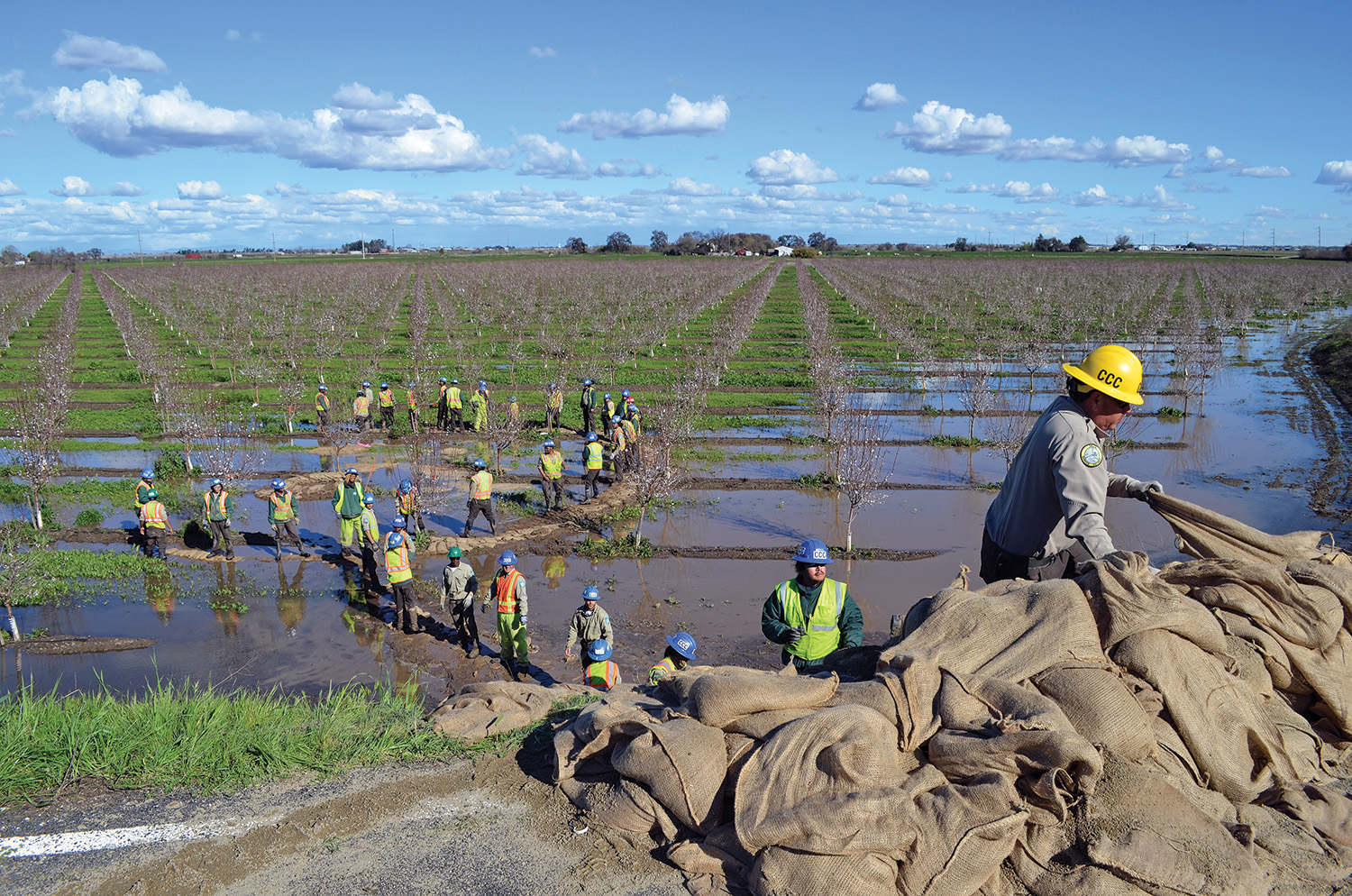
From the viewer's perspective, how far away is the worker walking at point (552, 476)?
15.8 meters

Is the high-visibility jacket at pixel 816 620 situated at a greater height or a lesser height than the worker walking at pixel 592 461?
greater

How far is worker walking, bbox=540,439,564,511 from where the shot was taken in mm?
15789

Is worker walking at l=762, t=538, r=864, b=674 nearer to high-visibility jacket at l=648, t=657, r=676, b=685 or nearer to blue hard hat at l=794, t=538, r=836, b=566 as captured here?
blue hard hat at l=794, t=538, r=836, b=566

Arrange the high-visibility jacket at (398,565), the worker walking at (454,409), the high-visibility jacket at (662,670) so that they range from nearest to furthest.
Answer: the high-visibility jacket at (662,670), the high-visibility jacket at (398,565), the worker walking at (454,409)

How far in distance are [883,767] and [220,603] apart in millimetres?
11249

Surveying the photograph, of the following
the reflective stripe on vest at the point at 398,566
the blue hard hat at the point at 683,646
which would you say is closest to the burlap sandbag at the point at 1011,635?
the blue hard hat at the point at 683,646

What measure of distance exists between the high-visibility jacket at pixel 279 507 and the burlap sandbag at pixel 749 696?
11.3 meters

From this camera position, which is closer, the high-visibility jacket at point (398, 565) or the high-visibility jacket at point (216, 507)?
the high-visibility jacket at point (398, 565)

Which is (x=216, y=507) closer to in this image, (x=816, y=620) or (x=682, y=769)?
(x=816, y=620)

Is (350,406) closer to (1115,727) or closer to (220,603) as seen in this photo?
(220,603)

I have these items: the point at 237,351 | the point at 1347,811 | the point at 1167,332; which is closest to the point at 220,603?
the point at 1347,811

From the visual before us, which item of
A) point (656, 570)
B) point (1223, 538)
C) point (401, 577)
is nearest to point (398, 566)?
point (401, 577)

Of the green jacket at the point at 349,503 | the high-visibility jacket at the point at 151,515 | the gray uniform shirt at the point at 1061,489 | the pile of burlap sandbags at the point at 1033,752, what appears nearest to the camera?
the pile of burlap sandbags at the point at 1033,752

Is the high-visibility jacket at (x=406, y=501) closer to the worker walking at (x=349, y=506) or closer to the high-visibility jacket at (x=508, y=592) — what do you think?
the worker walking at (x=349, y=506)
